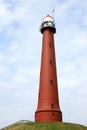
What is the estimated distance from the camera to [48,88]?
43.5m

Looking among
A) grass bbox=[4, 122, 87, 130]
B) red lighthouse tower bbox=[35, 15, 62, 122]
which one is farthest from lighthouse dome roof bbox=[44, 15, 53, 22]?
grass bbox=[4, 122, 87, 130]

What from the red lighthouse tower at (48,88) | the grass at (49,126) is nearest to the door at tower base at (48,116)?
the red lighthouse tower at (48,88)

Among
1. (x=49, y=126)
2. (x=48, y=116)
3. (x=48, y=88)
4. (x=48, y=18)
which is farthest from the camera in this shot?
(x=48, y=18)

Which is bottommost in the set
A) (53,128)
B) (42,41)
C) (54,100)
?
(53,128)

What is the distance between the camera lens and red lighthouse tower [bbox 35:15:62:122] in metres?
42.9

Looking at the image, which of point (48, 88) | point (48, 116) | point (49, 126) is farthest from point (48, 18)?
point (49, 126)

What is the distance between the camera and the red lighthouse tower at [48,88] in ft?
141

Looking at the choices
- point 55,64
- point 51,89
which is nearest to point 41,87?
point 51,89

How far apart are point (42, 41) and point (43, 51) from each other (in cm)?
205

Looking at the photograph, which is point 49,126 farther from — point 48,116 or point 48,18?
point 48,18

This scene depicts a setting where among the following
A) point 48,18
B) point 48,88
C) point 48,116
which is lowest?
point 48,116

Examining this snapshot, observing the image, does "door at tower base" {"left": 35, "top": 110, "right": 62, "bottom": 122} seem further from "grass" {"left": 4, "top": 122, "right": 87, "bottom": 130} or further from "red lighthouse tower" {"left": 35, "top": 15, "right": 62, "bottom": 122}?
"grass" {"left": 4, "top": 122, "right": 87, "bottom": 130}

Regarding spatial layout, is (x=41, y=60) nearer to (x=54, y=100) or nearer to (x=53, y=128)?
(x=54, y=100)

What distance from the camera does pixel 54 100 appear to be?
4347 cm
